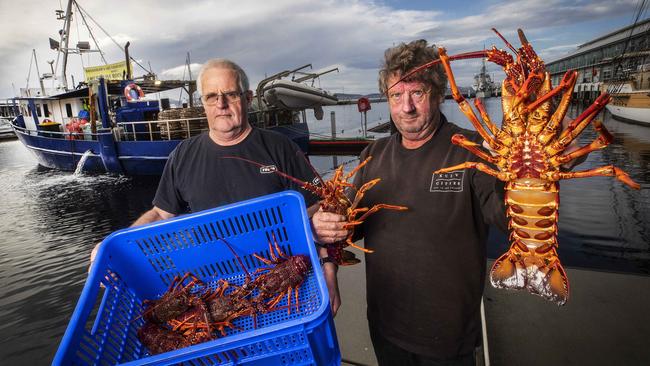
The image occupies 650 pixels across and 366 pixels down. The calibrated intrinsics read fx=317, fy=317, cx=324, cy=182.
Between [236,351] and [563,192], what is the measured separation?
10.4 m

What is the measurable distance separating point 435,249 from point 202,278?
130 centimetres

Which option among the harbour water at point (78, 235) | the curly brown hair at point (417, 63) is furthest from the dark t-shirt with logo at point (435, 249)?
the harbour water at point (78, 235)

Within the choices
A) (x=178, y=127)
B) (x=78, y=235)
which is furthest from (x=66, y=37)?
(x=78, y=235)

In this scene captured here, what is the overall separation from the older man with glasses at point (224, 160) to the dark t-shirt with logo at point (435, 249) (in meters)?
0.69

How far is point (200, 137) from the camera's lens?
239cm

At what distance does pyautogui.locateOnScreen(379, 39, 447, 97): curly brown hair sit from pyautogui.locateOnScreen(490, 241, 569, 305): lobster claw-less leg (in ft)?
3.10

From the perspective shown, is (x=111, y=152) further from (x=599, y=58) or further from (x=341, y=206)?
(x=599, y=58)

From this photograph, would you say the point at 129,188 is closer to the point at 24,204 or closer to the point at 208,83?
the point at 24,204

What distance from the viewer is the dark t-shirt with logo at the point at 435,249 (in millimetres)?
1617

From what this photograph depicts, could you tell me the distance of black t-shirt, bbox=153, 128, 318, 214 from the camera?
2238 mm

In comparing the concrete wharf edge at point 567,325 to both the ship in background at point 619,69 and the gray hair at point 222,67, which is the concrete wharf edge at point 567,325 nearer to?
the ship in background at point 619,69

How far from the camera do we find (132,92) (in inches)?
599

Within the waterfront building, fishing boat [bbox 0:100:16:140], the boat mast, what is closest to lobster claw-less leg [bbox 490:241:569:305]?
the boat mast

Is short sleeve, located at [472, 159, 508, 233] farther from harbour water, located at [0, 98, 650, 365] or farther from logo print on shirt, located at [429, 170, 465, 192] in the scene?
harbour water, located at [0, 98, 650, 365]
